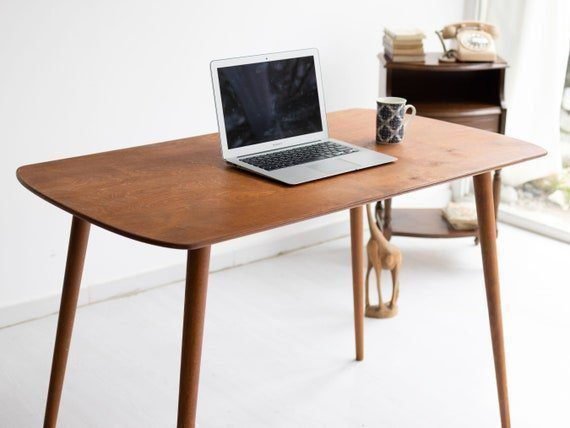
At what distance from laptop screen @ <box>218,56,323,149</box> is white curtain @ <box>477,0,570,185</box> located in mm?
1885

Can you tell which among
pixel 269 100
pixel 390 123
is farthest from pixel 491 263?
pixel 269 100

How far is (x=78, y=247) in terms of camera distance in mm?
2141

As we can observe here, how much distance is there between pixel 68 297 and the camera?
2168 millimetres

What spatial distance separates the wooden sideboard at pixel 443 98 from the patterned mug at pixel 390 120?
115cm

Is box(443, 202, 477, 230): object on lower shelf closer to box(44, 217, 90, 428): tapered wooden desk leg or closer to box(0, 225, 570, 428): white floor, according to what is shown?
box(0, 225, 570, 428): white floor

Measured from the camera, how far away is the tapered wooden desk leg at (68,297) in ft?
7.02

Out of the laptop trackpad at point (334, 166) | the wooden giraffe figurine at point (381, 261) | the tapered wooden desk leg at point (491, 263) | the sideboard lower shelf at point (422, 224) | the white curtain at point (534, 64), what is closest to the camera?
the laptop trackpad at point (334, 166)

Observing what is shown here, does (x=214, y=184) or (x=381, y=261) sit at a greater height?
(x=214, y=184)

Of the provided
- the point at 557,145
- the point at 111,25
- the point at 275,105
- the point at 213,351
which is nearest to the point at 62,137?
the point at 111,25

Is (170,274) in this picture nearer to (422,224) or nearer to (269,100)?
(422,224)

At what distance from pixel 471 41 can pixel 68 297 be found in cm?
204

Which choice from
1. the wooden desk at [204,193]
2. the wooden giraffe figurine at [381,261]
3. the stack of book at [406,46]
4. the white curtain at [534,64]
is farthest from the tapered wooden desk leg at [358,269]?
the white curtain at [534,64]

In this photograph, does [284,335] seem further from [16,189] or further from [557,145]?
[557,145]

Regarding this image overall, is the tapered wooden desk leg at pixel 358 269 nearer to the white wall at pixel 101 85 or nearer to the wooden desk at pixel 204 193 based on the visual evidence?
the wooden desk at pixel 204 193
